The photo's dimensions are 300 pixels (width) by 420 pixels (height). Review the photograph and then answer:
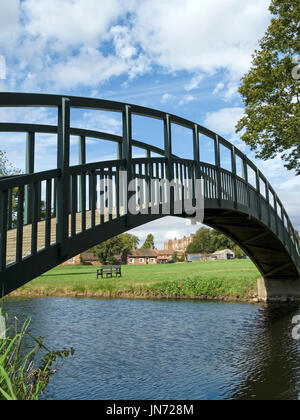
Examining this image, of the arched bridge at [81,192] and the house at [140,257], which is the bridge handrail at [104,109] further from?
the house at [140,257]

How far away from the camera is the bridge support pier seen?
23.8m

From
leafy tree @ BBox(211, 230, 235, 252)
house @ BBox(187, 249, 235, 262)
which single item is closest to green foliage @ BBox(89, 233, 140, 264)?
house @ BBox(187, 249, 235, 262)

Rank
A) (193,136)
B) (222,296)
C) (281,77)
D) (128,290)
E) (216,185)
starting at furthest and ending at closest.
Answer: (128,290), (222,296), (281,77), (216,185), (193,136)

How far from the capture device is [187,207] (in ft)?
36.8

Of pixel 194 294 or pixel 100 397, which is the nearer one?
pixel 100 397

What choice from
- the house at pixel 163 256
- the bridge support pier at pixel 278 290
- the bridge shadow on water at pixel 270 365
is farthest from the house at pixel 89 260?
the bridge shadow on water at pixel 270 365

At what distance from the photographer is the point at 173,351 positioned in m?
11.6

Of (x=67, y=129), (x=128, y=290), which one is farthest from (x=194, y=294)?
(x=67, y=129)

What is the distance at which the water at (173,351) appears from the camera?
853 cm

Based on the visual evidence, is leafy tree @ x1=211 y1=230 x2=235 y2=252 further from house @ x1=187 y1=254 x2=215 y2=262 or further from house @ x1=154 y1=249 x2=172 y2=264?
house @ x1=154 y1=249 x2=172 y2=264

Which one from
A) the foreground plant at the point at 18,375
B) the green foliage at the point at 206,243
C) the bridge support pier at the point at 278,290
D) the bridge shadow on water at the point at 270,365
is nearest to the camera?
the foreground plant at the point at 18,375

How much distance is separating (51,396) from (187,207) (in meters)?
5.68

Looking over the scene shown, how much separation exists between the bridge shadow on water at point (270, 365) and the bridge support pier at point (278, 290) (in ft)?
21.6
